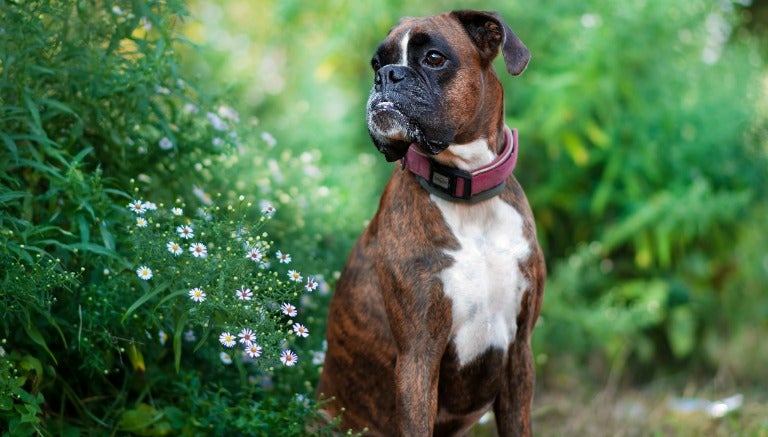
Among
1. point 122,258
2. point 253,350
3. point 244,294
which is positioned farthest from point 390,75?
point 122,258

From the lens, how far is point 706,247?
230 inches

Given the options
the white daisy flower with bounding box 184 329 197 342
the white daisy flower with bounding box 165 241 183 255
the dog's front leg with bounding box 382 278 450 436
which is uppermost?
the white daisy flower with bounding box 165 241 183 255

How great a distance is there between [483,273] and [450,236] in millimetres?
150

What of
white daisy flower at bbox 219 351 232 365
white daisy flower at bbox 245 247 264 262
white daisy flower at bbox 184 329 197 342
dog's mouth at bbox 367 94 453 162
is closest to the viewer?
dog's mouth at bbox 367 94 453 162

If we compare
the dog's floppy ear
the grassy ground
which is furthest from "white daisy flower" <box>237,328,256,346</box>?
the grassy ground

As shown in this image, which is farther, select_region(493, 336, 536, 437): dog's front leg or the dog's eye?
select_region(493, 336, 536, 437): dog's front leg

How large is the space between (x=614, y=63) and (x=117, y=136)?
3361 mm

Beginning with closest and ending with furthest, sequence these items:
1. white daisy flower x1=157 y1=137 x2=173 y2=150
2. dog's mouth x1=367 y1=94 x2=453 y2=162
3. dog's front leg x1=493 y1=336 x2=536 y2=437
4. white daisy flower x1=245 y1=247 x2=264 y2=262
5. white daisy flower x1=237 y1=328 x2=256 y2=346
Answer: dog's mouth x1=367 y1=94 x2=453 y2=162
white daisy flower x1=237 y1=328 x2=256 y2=346
white daisy flower x1=245 y1=247 x2=264 y2=262
dog's front leg x1=493 y1=336 x2=536 y2=437
white daisy flower x1=157 y1=137 x2=173 y2=150

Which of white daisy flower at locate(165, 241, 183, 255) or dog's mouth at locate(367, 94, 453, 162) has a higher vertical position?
dog's mouth at locate(367, 94, 453, 162)

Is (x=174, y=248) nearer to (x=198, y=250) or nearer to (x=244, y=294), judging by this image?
(x=198, y=250)

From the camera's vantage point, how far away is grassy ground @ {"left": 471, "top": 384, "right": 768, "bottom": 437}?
14.0 ft

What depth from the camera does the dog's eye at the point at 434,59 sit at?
2756mm

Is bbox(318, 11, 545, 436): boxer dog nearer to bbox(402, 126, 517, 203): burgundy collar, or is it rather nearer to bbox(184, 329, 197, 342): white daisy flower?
bbox(402, 126, 517, 203): burgundy collar

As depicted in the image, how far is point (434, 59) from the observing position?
2.76 m
